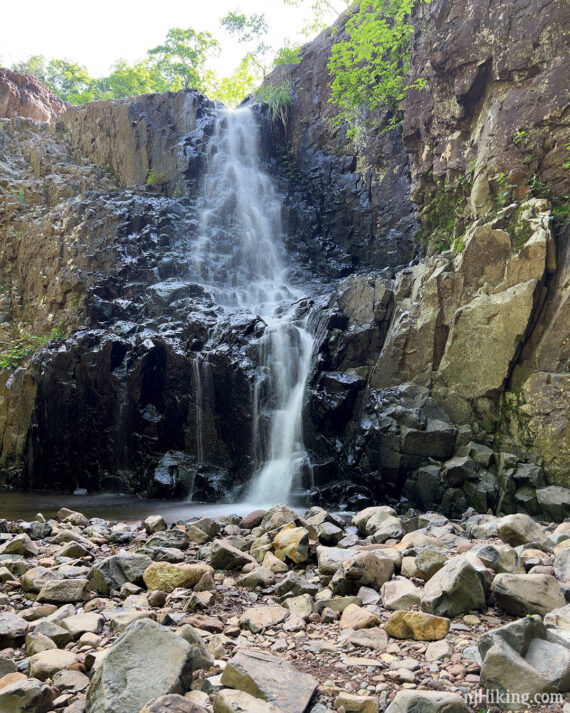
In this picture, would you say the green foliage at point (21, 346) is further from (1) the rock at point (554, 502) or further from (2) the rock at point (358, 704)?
(2) the rock at point (358, 704)

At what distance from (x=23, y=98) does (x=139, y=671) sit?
28.2 meters

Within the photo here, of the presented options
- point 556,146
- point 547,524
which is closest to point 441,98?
point 556,146

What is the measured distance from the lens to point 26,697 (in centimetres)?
213

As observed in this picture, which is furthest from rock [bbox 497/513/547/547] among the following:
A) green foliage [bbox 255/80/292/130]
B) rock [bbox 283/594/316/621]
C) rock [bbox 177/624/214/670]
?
green foliage [bbox 255/80/292/130]

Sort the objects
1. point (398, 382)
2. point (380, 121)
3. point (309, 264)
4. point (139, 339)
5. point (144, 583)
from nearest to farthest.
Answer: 1. point (144, 583)
2. point (398, 382)
3. point (139, 339)
4. point (380, 121)
5. point (309, 264)

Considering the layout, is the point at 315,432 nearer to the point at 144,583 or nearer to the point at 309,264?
the point at 144,583

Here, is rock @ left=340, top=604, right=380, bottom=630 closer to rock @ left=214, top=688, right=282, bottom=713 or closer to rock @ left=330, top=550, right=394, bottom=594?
rock @ left=330, top=550, right=394, bottom=594

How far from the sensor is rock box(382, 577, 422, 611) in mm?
3103

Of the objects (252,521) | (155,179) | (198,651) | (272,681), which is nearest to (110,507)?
(252,521)

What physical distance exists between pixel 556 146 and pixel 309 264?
380 inches

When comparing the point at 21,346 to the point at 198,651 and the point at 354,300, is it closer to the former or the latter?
the point at 354,300

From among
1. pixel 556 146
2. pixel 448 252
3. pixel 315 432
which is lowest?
pixel 315 432

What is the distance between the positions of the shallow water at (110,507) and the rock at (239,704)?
6249mm

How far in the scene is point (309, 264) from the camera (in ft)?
55.2
